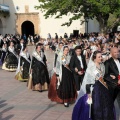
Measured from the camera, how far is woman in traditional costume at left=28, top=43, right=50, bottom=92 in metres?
10.2

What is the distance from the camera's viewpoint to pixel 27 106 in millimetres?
8422

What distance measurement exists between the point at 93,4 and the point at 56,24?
44.8 feet

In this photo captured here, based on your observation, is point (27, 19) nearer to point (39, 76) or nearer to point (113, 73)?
point (39, 76)

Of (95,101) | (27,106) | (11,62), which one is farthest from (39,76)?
(11,62)

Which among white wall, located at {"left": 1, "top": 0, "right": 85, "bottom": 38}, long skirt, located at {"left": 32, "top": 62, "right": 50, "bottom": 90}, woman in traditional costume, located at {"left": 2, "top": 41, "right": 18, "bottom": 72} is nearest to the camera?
long skirt, located at {"left": 32, "top": 62, "right": 50, "bottom": 90}

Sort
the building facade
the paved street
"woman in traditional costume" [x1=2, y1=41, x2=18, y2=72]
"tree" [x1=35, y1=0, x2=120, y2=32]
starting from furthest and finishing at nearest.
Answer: the building facade, "tree" [x1=35, y1=0, x2=120, y2=32], "woman in traditional costume" [x1=2, y1=41, x2=18, y2=72], the paved street

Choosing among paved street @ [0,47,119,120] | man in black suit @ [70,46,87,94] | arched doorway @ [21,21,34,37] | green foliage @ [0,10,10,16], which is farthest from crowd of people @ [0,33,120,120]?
arched doorway @ [21,21,34,37]

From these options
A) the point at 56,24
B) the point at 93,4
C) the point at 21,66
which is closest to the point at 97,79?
the point at 21,66

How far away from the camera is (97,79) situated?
236 inches

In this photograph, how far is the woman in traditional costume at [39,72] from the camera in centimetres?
1025

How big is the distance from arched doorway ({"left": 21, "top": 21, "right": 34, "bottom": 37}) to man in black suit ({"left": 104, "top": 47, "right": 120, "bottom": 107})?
3383 cm

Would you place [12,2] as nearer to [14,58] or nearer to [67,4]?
[67,4]

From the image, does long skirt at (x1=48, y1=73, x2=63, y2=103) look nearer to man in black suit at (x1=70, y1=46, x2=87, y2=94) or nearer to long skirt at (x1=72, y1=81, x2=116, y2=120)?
man in black suit at (x1=70, y1=46, x2=87, y2=94)

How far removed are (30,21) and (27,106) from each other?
31451 mm
